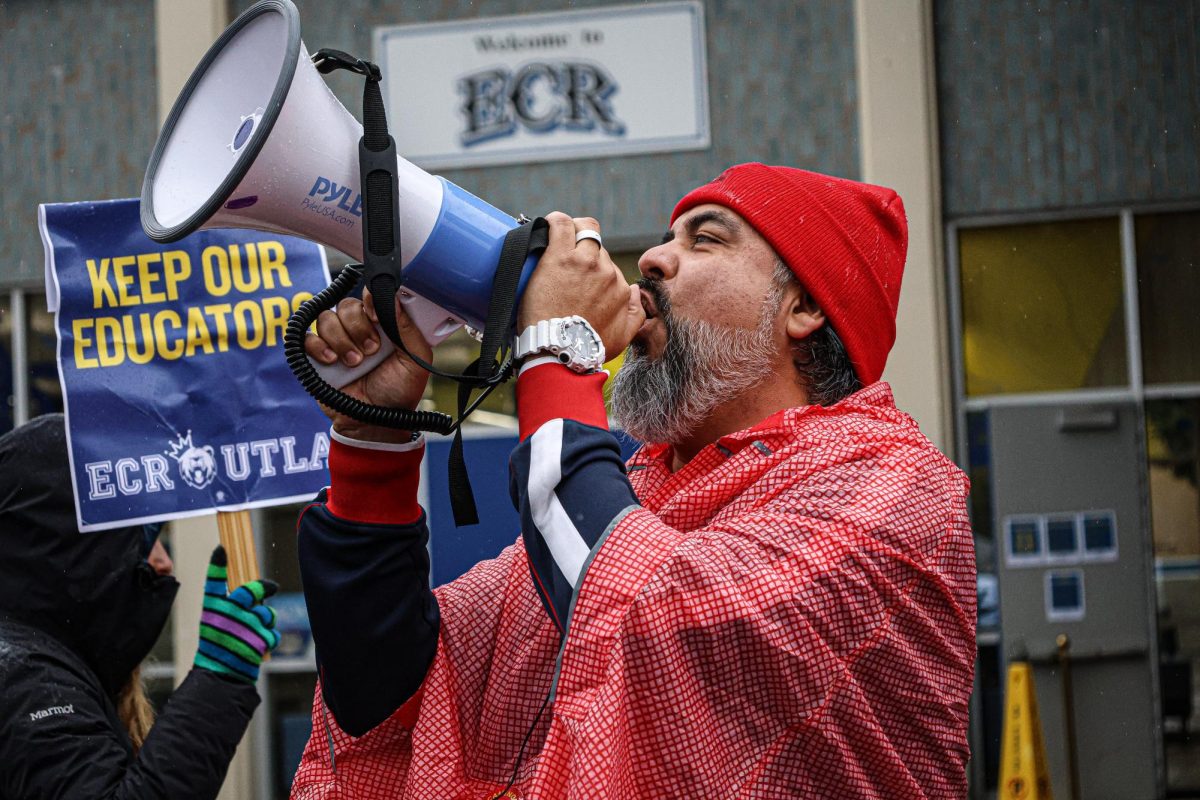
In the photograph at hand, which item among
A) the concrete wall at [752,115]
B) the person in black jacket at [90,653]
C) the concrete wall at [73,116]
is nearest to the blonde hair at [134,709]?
the person in black jacket at [90,653]

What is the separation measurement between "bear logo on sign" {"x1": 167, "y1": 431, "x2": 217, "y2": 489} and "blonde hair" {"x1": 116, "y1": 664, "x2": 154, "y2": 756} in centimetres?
51

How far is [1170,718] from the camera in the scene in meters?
7.22

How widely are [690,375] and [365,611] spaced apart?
0.65 metres

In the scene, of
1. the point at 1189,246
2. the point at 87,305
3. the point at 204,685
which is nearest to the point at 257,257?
the point at 87,305

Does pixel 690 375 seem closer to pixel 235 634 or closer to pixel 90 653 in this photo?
pixel 235 634

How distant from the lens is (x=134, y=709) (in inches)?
134

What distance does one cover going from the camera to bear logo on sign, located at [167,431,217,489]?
3.60m

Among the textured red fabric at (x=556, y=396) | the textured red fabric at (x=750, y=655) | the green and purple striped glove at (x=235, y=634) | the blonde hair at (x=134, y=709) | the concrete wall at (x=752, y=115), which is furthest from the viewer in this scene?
the concrete wall at (x=752, y=115)

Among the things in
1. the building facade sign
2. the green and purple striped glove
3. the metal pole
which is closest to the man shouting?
the green and purple striped glove

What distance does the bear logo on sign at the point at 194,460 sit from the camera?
3600mm

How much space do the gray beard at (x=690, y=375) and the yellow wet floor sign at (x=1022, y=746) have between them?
4.88m

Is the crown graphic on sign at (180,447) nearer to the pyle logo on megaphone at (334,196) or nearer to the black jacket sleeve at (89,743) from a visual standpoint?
the black jacket sleeve at (89,743)

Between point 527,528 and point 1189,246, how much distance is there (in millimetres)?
6589

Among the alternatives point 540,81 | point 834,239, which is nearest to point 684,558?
point 834,239
